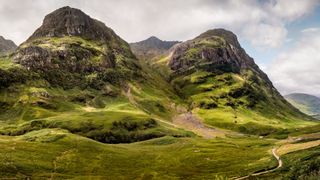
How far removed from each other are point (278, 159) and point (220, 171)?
2720cm

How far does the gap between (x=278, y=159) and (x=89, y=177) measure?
283ft

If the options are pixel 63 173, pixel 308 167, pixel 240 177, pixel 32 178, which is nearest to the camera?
pixel 308 167

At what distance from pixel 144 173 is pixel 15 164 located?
197 feet

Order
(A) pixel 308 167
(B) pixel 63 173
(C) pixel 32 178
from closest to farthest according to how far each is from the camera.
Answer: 1. (A) pixel 308 167
2. (C) pixel 32 178
3. (B) pixel 63 173

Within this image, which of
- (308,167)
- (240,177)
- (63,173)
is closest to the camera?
(308,167)

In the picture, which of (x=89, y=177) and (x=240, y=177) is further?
(x=89, y=177)

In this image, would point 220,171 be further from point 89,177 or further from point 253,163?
point 89,177

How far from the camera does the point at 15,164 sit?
197 metres

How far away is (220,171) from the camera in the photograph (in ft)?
632

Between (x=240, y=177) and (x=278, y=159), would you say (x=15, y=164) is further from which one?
(x=278, y=159)

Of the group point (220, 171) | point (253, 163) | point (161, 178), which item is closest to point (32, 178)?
point (161, 178)

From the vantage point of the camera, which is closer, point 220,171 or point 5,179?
point 5,179

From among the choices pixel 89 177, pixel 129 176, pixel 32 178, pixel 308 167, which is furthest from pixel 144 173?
pixel 308 167

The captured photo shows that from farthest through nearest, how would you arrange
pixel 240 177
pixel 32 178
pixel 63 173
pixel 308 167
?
1. pixel 63 173
2. pixel 32 178
3. pixel 240 177
4. pixel 308 167
